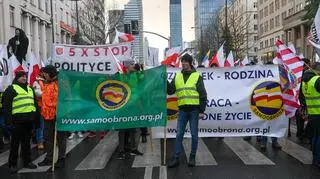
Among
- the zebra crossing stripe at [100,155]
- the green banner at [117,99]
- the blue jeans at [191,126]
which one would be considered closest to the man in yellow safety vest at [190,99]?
the blue jeans at [191,126]

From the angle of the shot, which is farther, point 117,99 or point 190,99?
point 117,99

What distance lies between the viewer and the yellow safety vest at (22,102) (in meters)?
9.17

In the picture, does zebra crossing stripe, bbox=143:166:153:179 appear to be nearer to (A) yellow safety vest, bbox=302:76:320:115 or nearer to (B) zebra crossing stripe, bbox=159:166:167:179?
(B) zebra crossing stripe, bbox=159:166:167:179

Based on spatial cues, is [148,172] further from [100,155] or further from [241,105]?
[241,105]

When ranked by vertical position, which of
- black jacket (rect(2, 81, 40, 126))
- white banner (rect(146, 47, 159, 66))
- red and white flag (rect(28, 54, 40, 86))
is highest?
white banner (rect(146, 47, 159, 66))

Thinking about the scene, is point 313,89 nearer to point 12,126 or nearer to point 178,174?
point 178,174

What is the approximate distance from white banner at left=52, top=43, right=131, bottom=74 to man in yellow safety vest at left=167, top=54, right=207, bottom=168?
10.8ft

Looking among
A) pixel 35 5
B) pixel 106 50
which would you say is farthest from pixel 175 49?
Result: pixel 35 5

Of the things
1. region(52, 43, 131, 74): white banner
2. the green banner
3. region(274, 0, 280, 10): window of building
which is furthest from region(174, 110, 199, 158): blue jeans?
region(274, 0, 280, 10): window of building

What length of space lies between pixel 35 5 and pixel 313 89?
43.4 metres

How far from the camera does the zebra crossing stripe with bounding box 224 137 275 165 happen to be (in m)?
9.45

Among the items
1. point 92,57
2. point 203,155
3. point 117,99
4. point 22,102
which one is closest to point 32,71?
point 92,57

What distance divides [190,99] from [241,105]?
199cm

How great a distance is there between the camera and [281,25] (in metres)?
98.5
